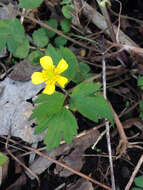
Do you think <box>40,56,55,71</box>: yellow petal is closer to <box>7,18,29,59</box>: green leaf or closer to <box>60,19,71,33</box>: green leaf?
<box>7,18,29,59</box>: green leaf

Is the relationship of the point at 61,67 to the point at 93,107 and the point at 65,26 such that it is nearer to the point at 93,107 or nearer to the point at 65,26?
the point at 93,107

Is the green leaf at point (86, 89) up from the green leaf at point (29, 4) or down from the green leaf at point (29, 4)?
down

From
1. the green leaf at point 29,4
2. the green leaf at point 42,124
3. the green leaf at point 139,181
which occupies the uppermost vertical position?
the green leaf at point 29,4

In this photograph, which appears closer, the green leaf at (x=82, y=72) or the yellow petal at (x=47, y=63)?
the yellow petal at (x=47, y=63)

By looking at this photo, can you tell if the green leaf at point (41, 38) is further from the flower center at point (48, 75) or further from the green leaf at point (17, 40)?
the flower center at point (48, 75)

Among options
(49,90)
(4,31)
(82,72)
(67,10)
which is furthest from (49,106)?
(67,10)

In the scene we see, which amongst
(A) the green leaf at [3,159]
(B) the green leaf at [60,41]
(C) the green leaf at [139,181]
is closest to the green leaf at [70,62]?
(B) the green leaf at [60,41]
